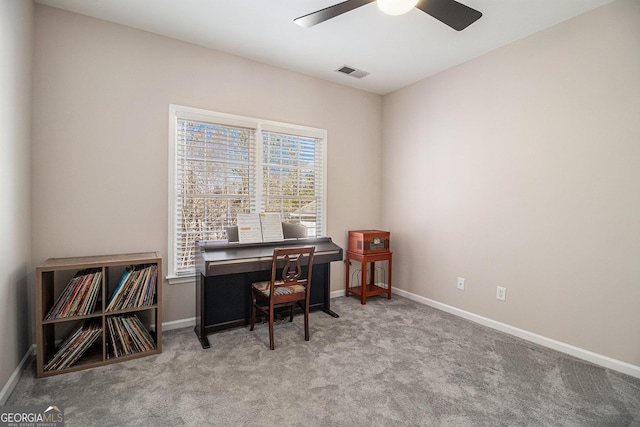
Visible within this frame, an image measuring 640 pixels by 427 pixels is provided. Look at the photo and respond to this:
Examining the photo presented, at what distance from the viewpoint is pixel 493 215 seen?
3152mm

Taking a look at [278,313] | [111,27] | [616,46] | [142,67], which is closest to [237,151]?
[142,67]

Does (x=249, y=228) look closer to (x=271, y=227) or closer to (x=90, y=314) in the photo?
(x=271, y=227)

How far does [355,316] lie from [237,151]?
2.18m

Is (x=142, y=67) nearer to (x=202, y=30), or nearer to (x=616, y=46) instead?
(x=202, y=30)

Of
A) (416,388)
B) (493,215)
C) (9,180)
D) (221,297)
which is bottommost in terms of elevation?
(416,388)

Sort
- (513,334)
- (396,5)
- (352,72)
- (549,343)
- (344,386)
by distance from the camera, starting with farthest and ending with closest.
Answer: (352,72) < (513,334) < (549,343) < (344,386) < (396,5)

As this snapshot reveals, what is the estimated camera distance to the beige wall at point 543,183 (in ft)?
7.70

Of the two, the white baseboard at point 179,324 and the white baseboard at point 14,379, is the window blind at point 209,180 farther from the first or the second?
the white baseboard at point 14,379

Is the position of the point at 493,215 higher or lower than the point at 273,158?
lower

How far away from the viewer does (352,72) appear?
3713mm

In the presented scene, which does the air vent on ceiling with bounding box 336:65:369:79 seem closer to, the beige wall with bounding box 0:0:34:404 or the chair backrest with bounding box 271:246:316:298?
the chair backrest with bounding box 271:246:316:298

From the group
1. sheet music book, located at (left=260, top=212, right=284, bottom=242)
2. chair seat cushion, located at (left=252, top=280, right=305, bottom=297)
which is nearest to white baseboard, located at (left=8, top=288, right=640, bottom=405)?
chair seat cushion, located at (left=252, top=280, right=305, bottom=297)

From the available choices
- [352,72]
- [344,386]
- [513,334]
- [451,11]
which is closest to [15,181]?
[344,386]

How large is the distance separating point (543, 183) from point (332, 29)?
7.54 ft
